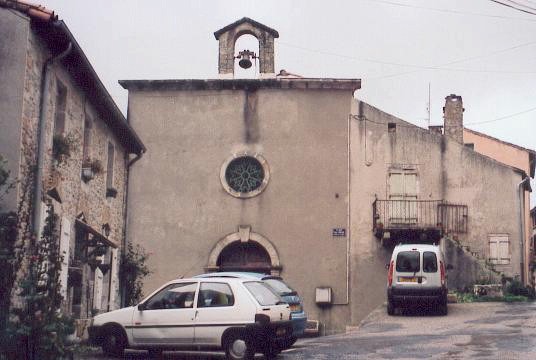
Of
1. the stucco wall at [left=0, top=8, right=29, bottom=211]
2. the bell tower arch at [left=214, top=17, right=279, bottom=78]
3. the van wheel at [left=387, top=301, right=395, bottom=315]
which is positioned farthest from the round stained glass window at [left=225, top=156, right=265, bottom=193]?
the stucco wall at [left=0, top=8, right=29, bottom=211]

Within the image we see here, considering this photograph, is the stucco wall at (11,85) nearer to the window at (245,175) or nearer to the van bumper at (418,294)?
the van bumper at (418,294)

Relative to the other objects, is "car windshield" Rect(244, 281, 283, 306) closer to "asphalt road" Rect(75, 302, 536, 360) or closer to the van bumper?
"asphalt road" Rect(75, 302, 536, 360)

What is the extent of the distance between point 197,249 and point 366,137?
274 inches

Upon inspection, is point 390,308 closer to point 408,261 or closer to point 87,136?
point 408,261

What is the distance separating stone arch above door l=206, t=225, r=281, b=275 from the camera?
2802 centimetres

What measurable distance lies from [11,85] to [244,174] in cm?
1604

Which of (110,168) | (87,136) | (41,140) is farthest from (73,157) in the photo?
(110,168)

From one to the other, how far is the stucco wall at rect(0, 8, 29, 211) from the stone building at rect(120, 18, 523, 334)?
603 inches

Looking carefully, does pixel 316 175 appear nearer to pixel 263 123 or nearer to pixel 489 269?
pixel 263 123

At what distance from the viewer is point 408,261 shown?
21.7 m

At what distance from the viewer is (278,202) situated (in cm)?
2852

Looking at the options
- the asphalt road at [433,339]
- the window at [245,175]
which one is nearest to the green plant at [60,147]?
the asphalt road at [433,339]

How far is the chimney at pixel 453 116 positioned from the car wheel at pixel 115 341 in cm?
2139

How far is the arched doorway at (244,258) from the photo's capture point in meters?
28.5
